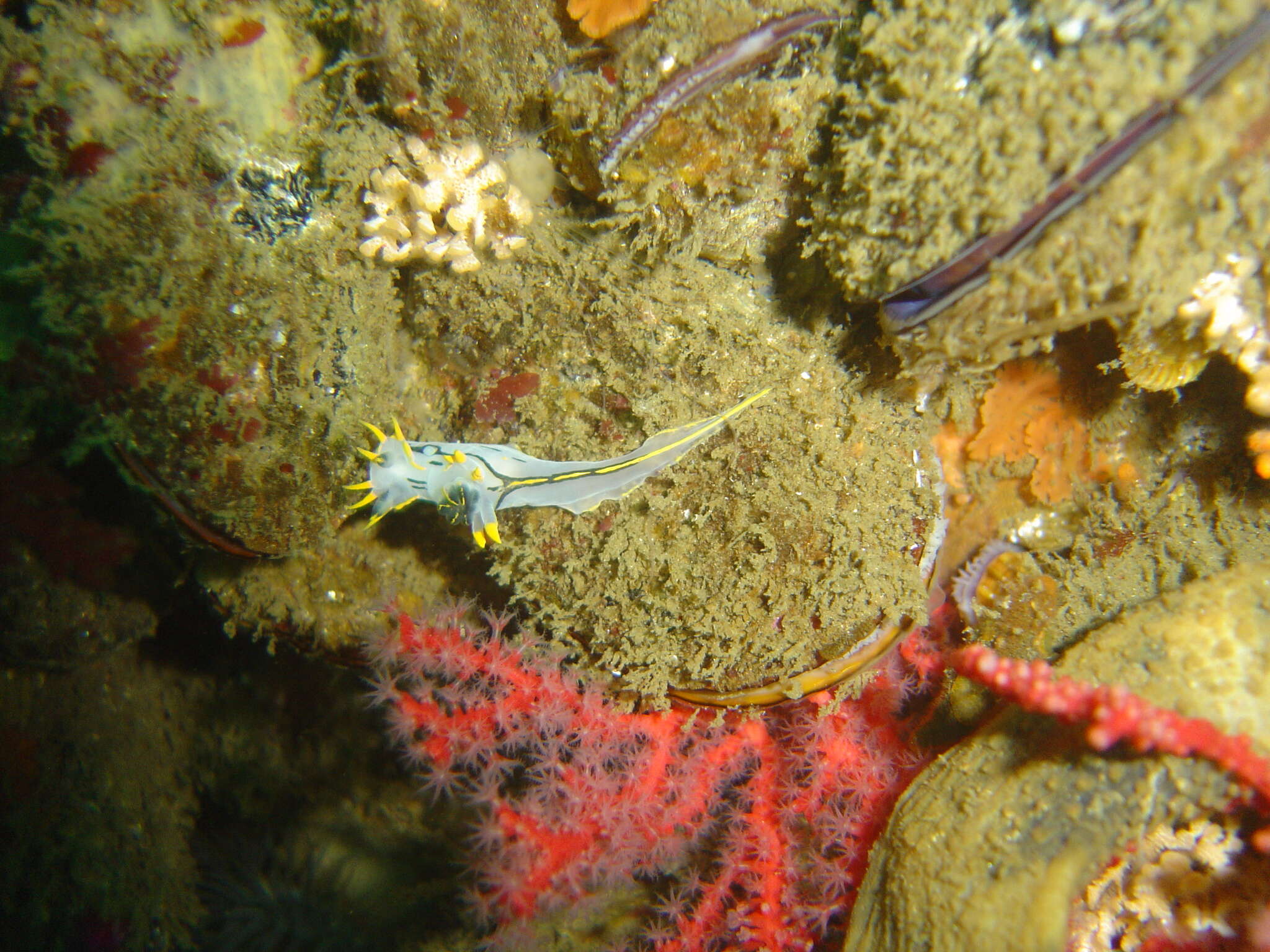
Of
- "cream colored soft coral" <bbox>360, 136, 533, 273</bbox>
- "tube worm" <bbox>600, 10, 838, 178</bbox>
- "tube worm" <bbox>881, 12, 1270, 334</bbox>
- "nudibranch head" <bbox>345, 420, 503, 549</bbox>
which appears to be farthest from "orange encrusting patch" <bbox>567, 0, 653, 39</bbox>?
"nudibranch head" <bbox>345, 420, 503, 549</bbox>

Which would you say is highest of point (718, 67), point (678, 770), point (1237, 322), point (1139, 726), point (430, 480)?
point (718, 67)

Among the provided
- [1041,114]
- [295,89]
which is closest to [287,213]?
[295,89]

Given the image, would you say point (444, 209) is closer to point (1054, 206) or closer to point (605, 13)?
point (605, 13)


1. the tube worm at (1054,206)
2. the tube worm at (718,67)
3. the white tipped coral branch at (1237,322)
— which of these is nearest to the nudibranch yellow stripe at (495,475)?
the tube worm at (1054,206)

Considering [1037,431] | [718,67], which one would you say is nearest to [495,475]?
[718,67]

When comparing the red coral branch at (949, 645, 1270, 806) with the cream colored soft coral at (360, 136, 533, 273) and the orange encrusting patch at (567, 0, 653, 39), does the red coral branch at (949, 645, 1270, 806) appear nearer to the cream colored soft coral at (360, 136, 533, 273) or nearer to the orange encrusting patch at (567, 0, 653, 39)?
the cream colored soft coral at (360, 136, 533, 273)

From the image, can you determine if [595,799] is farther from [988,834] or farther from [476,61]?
[476,61]

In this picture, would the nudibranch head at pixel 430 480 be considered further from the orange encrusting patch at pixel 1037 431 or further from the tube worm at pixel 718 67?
the orange encrusting patch at pixel 1037 431
